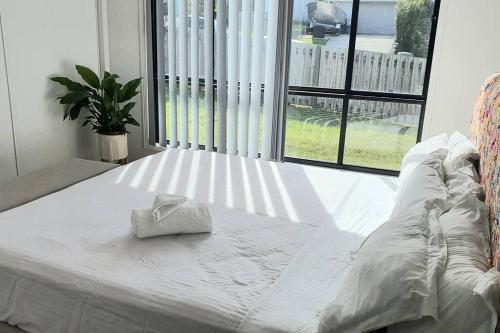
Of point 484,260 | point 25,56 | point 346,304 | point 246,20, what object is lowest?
point 346,304

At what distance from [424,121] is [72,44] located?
2849 mm

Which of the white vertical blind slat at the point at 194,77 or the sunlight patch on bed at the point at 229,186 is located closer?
the sunlight patch on bed at the point at 229,186

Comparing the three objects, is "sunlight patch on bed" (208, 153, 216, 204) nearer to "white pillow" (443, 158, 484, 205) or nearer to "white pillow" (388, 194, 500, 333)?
"white pillow" (443, 158, 484, 205)

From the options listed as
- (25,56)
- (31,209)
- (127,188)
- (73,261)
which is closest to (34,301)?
(73,261)

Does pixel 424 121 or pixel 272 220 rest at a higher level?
pixel 424 121

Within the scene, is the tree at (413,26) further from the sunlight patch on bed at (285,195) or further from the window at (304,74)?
the sunlight patch on bed at (285,195)

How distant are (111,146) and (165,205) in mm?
Result: 2053

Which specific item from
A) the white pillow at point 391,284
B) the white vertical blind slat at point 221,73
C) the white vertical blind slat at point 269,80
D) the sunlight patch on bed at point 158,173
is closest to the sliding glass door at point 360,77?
the white vertical blind slat at point 269,80

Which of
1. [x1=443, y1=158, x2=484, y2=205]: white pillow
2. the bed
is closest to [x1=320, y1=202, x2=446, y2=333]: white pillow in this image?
the bed

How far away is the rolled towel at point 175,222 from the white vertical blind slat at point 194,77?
7.23 ft

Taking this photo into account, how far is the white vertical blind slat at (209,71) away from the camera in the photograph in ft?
12.2

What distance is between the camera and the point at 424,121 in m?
3.30

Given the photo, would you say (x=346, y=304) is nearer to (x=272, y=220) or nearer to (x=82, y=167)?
(x=272, y=220)

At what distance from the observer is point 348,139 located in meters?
3.77
